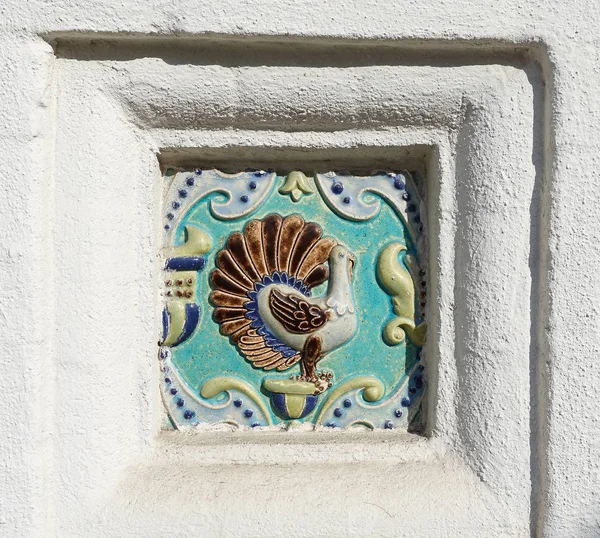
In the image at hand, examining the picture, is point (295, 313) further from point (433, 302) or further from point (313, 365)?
point (433, 302)

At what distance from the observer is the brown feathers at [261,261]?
95 cm

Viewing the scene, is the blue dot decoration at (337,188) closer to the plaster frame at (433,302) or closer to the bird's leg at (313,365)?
the plaster frame at (433,302)

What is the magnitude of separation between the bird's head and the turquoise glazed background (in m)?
0.01

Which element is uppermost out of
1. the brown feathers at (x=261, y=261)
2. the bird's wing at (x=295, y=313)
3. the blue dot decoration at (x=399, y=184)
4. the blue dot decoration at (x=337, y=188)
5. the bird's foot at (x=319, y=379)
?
the blue dot decoration at (x=399, y=184)

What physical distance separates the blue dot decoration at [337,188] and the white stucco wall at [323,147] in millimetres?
67

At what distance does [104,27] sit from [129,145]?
0.17 m

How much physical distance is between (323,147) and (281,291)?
24 cm

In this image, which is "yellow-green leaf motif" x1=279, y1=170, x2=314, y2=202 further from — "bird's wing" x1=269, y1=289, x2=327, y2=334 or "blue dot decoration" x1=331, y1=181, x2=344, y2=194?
"bird's wing" x1=269, y1=289, x2=327, y2=334

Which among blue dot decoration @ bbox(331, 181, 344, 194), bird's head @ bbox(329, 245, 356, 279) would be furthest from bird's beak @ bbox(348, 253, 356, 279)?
blue dot decoration @ bbox(331, 181, 344, 194)

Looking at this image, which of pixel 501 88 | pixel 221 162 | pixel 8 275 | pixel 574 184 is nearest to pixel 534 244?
pixel 574 184

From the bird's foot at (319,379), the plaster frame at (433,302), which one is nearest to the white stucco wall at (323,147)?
the plaster frame at (433,302)

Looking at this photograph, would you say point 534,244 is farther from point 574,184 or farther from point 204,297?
point 204,297

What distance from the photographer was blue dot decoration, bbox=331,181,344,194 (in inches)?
37.9

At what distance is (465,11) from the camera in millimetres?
831
